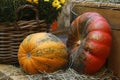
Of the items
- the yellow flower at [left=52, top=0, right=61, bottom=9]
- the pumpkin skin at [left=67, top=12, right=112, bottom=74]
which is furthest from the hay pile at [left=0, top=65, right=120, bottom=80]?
the yellow flower at [left=52, top=0, right=61, bottom=9]

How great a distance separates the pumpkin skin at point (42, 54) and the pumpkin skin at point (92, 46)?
6 centimetres

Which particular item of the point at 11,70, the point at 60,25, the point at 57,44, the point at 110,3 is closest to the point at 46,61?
the point at 57,44

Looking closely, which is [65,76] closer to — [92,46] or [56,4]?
[92,46]

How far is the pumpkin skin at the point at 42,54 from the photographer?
3.42ft

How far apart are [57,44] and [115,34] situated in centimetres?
24

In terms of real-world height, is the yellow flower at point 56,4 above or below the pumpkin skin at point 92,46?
above

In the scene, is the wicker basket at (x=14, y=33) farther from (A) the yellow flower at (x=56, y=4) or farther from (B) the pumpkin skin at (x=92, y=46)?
(B) the pumpkin skin at (x=92, y=46)

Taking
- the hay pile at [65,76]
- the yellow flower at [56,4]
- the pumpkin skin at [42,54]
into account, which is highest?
the yellow flower at [56,4]

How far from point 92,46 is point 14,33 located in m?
0.38

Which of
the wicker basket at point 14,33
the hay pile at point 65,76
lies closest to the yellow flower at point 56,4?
the wicker basket at point 14,33

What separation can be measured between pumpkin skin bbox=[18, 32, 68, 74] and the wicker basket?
0.33ft

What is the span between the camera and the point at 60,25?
5.35 feet

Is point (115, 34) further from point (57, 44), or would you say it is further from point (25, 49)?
point (25, 49)

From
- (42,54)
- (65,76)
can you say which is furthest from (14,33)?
(65,76)
